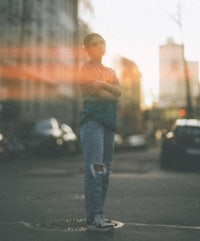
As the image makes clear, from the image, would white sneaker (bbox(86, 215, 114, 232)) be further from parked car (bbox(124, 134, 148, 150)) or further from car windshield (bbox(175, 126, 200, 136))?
parked car (bbox(124, 134, 148, 150))

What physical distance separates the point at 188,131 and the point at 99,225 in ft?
44.7

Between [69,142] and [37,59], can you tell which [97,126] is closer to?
[69,142]

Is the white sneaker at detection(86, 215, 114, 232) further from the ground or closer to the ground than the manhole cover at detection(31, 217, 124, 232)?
further from the ground

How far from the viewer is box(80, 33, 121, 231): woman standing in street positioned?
23.4 ft

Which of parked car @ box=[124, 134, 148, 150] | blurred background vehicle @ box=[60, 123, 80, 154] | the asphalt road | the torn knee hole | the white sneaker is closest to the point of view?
the asphalt road

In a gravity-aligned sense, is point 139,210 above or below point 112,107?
below

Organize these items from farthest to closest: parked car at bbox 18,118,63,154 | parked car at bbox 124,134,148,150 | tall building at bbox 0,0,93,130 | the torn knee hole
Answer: parked car at bbox 124,134,148,150, tall building at bbox 0,0,93,130, parked car at bbox 18,118,63,154, the torn knee hole

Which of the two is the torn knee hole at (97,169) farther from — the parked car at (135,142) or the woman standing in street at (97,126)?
the parked car at (135,142)

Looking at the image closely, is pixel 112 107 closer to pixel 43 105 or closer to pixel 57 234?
pixel 57 234

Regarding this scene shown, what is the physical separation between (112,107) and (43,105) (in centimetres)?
4997

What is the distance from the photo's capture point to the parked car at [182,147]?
2019 centimetres

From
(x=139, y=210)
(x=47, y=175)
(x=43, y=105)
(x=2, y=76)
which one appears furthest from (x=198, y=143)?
(x=43, y=105)

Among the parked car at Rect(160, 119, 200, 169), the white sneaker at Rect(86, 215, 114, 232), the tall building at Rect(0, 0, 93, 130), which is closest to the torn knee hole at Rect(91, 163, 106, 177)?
the white sneaker at Rect(86, 215, 114, 232)

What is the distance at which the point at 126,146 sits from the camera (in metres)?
47.9
